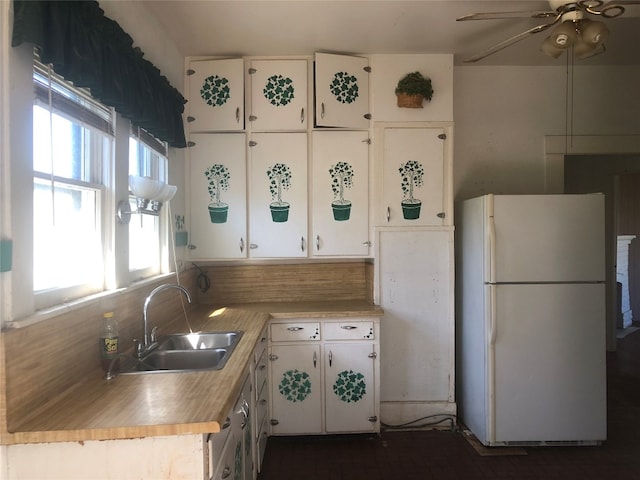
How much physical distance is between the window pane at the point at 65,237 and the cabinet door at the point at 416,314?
1.75 metres

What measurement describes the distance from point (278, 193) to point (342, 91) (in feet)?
2.65

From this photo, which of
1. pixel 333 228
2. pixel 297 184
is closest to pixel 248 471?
pixel 333 228

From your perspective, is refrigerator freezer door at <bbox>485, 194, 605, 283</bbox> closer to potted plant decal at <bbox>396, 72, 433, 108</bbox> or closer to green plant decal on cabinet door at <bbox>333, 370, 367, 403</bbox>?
potted plant decal at <bbox>396, 72, 433, 108</bbox>

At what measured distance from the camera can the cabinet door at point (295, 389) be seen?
269 cm

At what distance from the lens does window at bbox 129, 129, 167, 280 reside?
2150 millimetres

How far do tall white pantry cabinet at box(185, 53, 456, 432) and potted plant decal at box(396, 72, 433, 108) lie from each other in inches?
2.5

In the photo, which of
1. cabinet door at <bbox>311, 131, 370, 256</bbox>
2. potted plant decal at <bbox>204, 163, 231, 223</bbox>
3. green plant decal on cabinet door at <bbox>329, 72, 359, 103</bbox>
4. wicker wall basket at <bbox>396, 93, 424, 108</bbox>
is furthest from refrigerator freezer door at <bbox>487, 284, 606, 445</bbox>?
potted plant decal at <bbox>204, 163, 231, 223</bbox>

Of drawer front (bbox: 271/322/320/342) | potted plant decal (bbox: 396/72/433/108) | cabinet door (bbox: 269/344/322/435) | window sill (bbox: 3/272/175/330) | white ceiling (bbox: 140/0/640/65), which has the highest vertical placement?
white ceiling (bbox: 140/0/640/65)

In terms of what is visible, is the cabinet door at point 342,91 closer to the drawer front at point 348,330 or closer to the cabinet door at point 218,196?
the cabinet door at point 218,196

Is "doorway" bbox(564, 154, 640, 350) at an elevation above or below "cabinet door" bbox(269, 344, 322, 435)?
above

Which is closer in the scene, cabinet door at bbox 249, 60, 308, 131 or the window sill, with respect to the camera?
the window sill

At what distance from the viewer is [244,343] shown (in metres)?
2.02

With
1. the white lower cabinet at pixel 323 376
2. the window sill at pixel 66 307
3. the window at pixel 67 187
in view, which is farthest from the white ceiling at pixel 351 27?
the white lower cabinet at pixel 323 376

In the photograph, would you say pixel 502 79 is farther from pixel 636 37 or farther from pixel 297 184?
pixel 297 184
